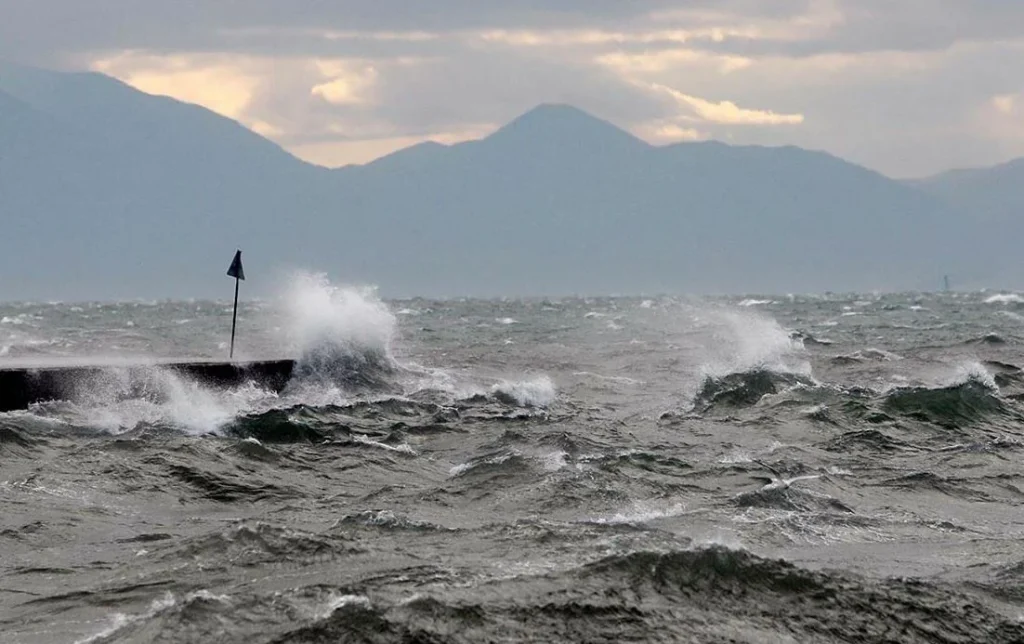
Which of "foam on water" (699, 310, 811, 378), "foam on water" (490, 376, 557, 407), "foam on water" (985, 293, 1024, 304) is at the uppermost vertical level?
"foam on water" (985, 293, 1024, 304)

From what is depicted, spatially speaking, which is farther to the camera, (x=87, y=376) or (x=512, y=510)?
(x=87, y=376)

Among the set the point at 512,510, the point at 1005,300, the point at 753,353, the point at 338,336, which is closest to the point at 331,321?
the point at 338,336

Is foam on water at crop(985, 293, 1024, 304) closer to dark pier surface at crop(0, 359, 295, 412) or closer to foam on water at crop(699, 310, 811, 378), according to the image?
foam on water at crop(699, 310, 811, 378)

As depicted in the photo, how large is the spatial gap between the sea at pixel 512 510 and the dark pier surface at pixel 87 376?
0.16 metres

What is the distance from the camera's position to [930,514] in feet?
42.3

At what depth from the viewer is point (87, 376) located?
Result: 20594 millimetres

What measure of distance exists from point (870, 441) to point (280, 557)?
972 centimetres

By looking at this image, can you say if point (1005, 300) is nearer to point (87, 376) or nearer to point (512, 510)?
point (87, 376)

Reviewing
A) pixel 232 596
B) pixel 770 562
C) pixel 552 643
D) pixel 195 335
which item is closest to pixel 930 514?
pixel 770 562

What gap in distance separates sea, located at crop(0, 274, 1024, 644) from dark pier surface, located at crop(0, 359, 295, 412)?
6.4 inches

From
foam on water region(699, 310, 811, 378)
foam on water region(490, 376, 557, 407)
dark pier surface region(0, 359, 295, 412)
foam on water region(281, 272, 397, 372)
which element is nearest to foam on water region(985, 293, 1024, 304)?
foam on water region(699, 310, 811, 378)

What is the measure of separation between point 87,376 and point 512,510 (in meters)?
10.1

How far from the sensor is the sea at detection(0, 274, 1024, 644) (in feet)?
29.1

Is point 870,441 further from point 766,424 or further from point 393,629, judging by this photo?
point 393,629
